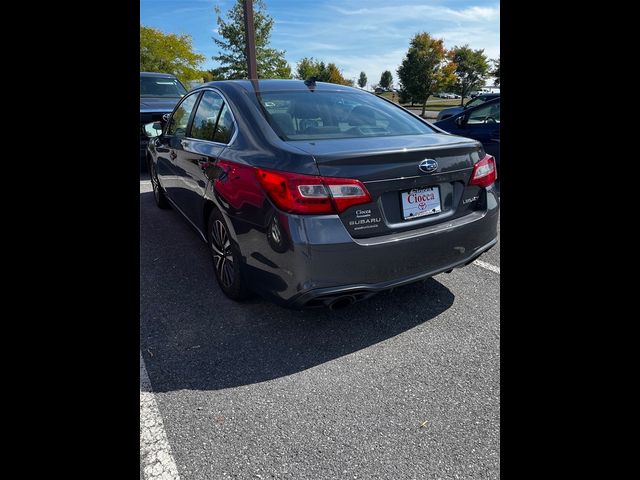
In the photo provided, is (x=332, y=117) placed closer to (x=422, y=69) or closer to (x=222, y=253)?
(x=222, y=253)

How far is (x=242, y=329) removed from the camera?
2742mm

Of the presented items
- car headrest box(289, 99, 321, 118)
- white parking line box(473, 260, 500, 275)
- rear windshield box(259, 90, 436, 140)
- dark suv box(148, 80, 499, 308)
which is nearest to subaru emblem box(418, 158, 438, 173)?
dark suv box(148, 80, 499, 308)

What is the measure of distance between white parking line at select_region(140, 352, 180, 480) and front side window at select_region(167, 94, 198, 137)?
265cm

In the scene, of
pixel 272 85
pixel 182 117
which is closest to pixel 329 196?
pixel 272 85

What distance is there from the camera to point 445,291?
3.22 metres

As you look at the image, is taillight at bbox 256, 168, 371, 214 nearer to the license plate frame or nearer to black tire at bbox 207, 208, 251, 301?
the license plate frame

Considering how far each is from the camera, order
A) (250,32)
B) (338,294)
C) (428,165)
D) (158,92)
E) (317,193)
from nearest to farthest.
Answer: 1. (317,193)
2. (338,294)
3. (428,165)
4. (158,92)
5. (250,32)

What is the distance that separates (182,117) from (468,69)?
32716mm

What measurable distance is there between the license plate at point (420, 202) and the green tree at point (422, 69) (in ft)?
83.6

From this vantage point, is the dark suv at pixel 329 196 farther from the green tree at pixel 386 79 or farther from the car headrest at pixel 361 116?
the green tree at pixel 386 79
